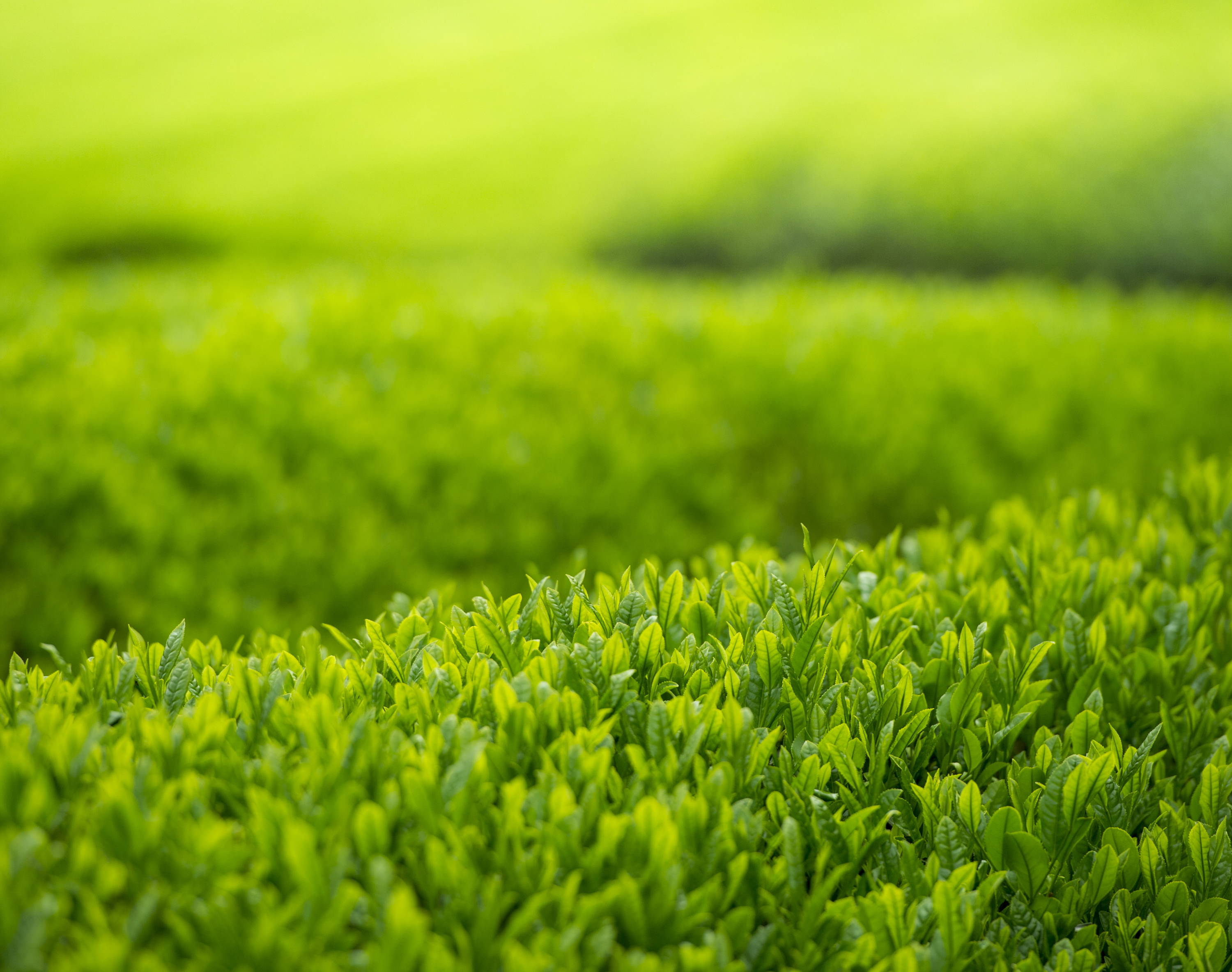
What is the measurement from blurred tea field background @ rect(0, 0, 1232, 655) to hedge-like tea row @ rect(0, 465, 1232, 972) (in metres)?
1.00

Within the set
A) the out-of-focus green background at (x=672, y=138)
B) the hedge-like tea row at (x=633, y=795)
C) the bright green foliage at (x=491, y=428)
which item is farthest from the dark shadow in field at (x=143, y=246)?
the hedge-like tea row at (x=633, y=795)

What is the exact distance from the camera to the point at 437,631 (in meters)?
2.63

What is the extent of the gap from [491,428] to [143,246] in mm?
8104

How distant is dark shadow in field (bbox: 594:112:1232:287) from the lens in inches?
378

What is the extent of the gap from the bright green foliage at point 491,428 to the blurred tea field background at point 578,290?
2cm

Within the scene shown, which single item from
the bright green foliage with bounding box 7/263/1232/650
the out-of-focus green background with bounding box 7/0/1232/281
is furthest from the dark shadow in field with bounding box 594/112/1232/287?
the bright green foliage with bounding box 7/263/1232/650

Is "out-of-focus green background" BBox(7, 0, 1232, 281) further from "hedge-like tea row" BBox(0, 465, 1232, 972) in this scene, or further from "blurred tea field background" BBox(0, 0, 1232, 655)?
"hedge-like tea row" BBox(0, 465, 1232, 972)

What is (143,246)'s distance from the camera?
1107cm

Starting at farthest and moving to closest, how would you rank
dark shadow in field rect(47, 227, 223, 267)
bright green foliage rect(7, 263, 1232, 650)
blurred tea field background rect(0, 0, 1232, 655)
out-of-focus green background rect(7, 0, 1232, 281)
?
dark shadow in field rect(47, 227, 223, 267) → out-of-focus green background rect(7, 0, 1232, 281) → blurred tea field background rect(0, 0, 1232, 655) → bright green foliage rect(7, 263, 1232, 650)

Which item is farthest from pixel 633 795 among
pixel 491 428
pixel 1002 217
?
pixel 1002 217

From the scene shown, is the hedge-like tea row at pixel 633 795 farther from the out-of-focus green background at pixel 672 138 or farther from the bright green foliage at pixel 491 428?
the out-of-focus green background at pixel 672 138

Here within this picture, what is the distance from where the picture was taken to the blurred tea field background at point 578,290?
4.49 m

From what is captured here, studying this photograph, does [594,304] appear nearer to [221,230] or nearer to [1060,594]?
[1060,594]

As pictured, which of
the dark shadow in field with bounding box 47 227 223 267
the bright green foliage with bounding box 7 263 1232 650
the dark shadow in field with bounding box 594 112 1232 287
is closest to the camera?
the bright green foliage with bounding box 7 263 1232 650
